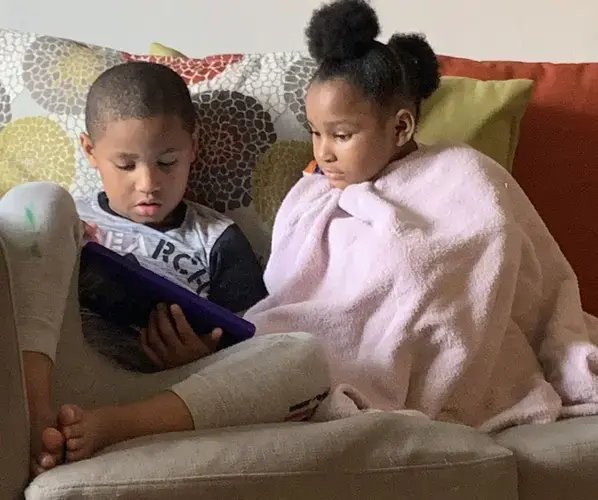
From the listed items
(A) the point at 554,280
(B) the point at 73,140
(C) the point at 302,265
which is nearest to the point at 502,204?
(A) the point at 554,280

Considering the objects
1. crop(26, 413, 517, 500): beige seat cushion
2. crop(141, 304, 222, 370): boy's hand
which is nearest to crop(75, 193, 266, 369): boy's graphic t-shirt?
crop(141, 304, 222, 370): boy's hand

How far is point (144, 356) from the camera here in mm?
1259

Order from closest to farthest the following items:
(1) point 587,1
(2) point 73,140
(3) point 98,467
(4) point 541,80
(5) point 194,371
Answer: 1. (3) point 98,467
2. (5) point 194,371
3. (2) point 73,140
4. (4) point 541,80
5. (1) point 587,1

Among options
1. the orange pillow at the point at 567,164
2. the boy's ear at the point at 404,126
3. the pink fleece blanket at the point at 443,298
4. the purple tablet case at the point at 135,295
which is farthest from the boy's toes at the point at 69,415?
the orange pillow at the point at 567,164

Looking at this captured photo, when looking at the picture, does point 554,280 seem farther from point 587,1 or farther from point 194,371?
point 587,1

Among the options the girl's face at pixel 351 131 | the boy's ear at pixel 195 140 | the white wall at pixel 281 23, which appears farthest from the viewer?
the white wall at pixel 281 23

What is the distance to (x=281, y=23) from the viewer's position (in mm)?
1933

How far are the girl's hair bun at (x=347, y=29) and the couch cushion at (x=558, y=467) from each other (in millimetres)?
645

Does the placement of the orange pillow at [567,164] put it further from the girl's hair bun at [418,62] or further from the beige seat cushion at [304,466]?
the beige seat cushion at [304,466]

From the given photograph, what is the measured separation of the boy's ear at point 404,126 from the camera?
4.47ft

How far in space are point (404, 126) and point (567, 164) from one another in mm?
366

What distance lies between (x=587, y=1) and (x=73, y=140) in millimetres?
1116

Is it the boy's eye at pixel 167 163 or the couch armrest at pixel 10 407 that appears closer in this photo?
the couch armrest at pixel 10 407

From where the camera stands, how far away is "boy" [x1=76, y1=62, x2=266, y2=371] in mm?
1386
